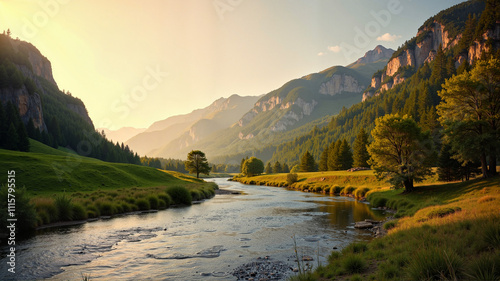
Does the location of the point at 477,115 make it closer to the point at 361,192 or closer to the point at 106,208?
the point at 361,192

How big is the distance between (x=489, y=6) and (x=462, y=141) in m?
215

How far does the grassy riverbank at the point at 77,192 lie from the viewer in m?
26.8

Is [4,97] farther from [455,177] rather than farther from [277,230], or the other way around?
[455,177]

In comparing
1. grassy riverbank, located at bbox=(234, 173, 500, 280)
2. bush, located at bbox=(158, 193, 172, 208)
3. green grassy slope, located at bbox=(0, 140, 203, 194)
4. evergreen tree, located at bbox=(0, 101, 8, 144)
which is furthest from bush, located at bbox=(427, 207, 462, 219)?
evergreen tree, located at bbox=(0, 101, 8, 144)

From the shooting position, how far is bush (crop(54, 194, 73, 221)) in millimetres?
27405

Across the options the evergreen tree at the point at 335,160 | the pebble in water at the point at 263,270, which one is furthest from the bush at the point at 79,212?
the evergreen tree at the point at 335,160

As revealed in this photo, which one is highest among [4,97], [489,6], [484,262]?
[489,6]

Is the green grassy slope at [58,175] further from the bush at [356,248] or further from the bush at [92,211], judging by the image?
the bush at [356,248]

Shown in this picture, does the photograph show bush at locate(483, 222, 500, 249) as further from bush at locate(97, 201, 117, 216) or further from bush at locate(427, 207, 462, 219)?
bush at locate(97, 201, 117, 216)

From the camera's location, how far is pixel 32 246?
18375 mm

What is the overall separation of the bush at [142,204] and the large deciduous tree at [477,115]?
4420 centimetres

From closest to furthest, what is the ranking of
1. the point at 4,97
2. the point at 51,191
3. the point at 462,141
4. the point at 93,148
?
the point at 462,141 < the point at 51,191 < the point at 4,97 < the point at 93,148

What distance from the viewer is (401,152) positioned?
143 ft

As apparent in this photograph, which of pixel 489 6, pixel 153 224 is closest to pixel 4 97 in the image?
pixel 153 224
